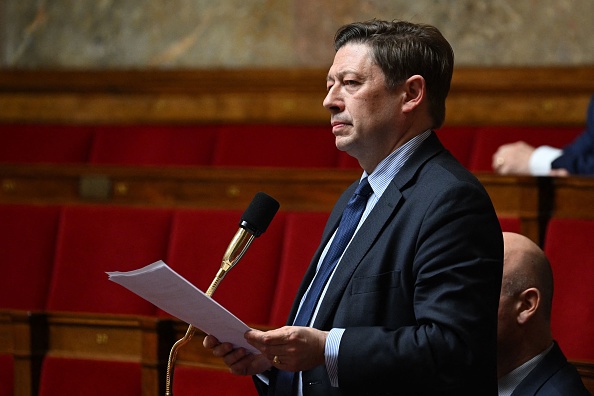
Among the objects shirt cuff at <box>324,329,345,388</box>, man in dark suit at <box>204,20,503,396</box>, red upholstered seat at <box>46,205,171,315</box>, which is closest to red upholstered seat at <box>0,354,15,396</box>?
red upholstered seat at <box>46,205,171,315</box>

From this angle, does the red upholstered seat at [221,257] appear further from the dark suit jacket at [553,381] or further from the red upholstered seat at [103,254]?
the dark suit jacket at [553,381]

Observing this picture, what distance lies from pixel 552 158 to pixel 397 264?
62 centimetres

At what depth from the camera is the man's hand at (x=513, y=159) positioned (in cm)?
111

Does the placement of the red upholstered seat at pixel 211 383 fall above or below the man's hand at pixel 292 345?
below

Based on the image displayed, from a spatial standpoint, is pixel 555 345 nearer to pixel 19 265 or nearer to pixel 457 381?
pixel 457 381

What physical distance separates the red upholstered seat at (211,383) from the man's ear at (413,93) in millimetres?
306

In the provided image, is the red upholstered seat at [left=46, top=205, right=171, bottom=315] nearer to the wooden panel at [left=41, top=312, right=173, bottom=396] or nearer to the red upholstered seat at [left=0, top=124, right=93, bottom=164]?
the wooden panel at [left=41, top=312, right=173, bottom=396]

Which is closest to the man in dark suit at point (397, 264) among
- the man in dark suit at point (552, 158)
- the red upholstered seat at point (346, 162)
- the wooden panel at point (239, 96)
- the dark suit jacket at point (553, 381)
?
the dark suit jacket at point (553, 381)

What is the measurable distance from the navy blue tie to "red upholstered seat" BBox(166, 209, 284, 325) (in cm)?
35

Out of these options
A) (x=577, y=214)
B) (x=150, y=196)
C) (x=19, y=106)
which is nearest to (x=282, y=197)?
(x=150, y=196)

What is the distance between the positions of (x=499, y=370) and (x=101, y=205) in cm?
51

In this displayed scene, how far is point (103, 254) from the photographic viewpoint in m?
1.00

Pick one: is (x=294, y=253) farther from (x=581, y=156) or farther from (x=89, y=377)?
(x=581, y=156)

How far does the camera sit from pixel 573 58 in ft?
4.32
